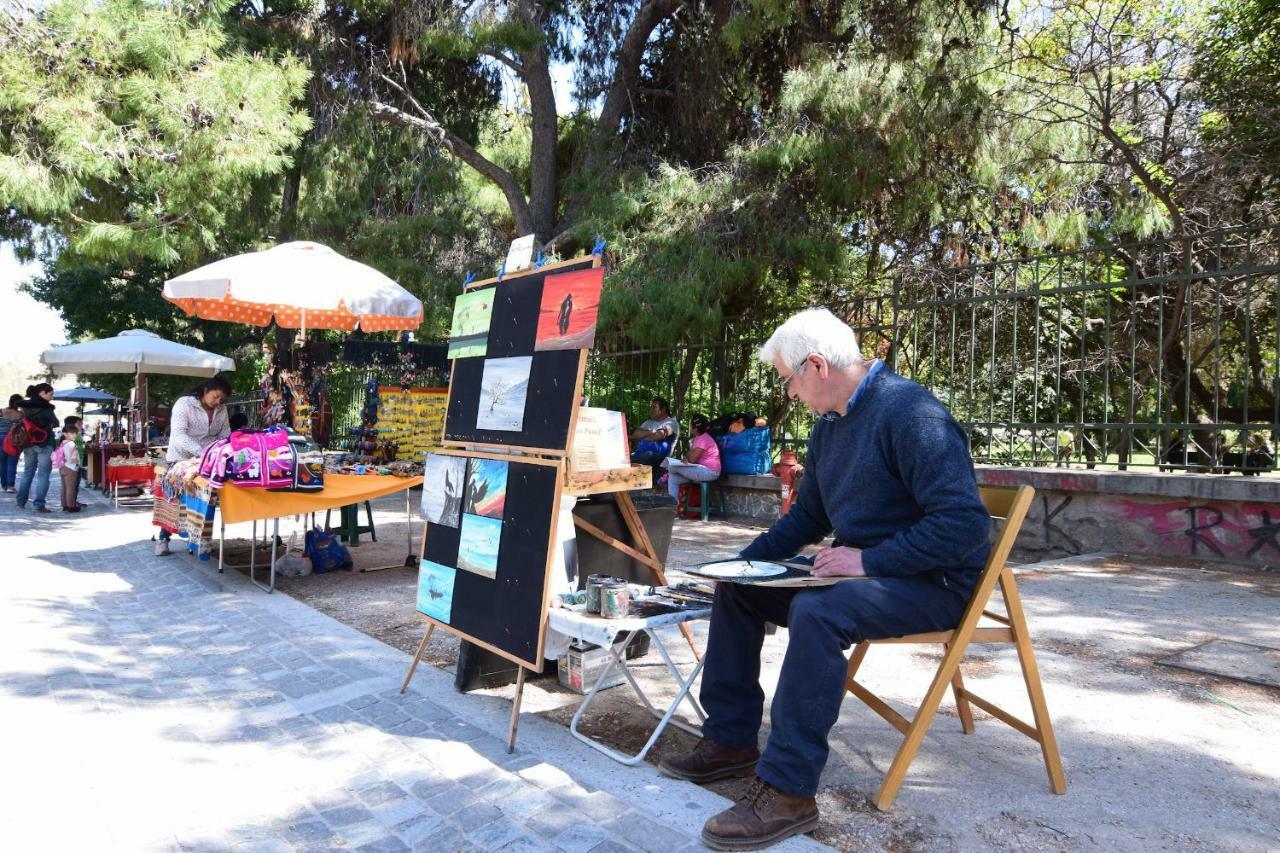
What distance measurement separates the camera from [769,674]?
13.8 feet

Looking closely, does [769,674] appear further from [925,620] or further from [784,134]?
[784,134]

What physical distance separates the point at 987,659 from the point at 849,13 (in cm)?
710

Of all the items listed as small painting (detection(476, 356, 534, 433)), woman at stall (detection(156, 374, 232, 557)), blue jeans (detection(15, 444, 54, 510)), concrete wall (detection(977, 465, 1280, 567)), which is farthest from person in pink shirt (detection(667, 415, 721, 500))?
blue jeans (detection(15, 444, 54, 510))

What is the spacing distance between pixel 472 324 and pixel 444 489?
78cm

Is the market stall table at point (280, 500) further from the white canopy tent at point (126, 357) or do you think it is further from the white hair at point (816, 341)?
the white canopy tent at point (126, 357)

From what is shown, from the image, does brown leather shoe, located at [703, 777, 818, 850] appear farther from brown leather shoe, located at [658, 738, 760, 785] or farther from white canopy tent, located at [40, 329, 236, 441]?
white canopy tent, located at [40, 329, 236, 441]

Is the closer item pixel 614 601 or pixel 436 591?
pixel 614 601

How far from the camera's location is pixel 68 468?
11203 millimetres

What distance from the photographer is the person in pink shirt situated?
10.1 metres

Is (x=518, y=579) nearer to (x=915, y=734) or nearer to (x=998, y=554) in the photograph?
(x=915, y=734)

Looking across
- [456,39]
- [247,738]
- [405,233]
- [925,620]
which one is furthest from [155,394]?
[925,620]

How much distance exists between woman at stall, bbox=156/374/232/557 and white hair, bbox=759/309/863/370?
595 cm

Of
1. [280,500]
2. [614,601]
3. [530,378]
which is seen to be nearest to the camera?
[614,601]

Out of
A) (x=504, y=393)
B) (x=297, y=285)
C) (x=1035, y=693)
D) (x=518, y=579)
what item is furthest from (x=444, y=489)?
(x=297, y=285)
